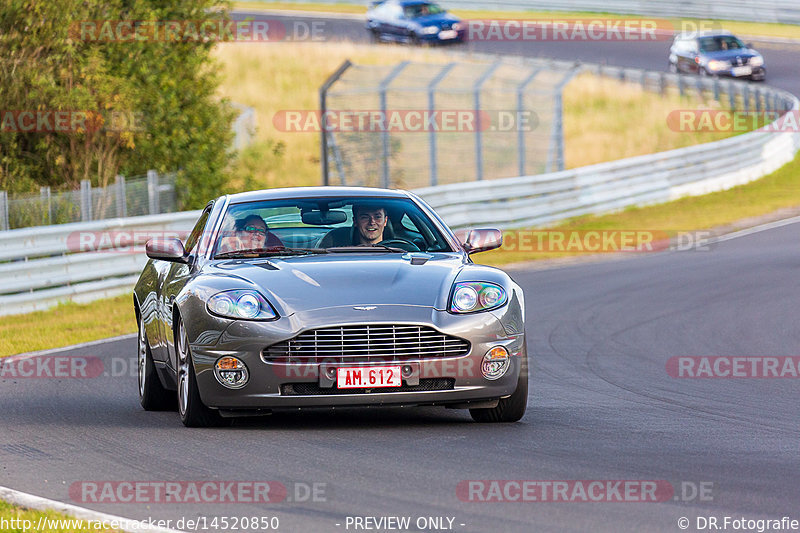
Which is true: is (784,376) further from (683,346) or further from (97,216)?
(97,216)

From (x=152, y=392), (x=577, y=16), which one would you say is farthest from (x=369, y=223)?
(x=577, y=16)

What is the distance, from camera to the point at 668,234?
24.1m

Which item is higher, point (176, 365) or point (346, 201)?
point (346, 201)

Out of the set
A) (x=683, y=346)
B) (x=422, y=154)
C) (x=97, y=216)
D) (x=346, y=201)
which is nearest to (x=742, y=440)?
(x=346, y=201)

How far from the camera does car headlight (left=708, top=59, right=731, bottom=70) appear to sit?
151 feet

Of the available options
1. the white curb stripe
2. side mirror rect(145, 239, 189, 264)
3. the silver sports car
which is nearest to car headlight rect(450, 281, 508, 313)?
the silver sports car

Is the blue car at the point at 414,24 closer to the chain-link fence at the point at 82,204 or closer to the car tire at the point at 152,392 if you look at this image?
the chain-link fence at the point at 82,204

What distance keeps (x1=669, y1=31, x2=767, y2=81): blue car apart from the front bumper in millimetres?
39853

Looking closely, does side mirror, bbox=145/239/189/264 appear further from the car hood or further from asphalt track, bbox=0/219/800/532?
asphalt track, bbox=0/219/800/532

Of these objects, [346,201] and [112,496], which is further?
[346,201]

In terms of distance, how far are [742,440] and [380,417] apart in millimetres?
2237

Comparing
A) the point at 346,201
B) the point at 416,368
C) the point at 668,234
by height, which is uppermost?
the point at 346,201

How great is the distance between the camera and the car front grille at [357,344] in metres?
7.81

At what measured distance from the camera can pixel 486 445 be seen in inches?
298
